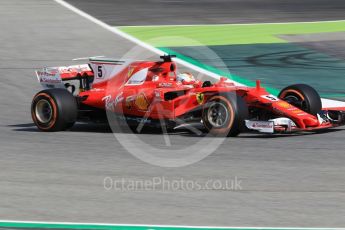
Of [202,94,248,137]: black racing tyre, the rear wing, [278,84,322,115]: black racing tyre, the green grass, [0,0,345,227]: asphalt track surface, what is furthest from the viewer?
the green grass

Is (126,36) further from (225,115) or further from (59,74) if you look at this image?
(225,115)

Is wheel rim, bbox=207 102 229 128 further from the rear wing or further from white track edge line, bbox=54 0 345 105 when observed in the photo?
white track edge line, bbox=54 0 345 105

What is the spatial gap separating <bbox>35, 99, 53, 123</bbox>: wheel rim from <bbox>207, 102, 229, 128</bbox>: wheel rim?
101 inches

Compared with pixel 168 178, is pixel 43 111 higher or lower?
higher

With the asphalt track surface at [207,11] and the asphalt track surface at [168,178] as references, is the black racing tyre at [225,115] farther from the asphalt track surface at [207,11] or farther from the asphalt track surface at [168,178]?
the asphalt track surface at [207,11]

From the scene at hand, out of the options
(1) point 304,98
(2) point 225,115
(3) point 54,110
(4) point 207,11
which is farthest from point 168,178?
(4) point 207,11

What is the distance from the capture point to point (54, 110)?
14.1 metres

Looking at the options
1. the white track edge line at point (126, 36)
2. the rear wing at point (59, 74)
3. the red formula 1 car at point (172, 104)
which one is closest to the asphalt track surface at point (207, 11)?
the white track edge line at point (126, 36)

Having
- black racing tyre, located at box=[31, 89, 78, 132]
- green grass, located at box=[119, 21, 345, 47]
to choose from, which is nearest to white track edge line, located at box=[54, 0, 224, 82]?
green grass, located at box=[119, 21, 345, 47]

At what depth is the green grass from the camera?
2486 cm

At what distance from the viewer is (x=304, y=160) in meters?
11.6

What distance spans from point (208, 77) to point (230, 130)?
7.23 m

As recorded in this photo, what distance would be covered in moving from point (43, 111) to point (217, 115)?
285cm

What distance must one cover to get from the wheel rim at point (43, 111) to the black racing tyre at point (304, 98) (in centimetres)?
360
